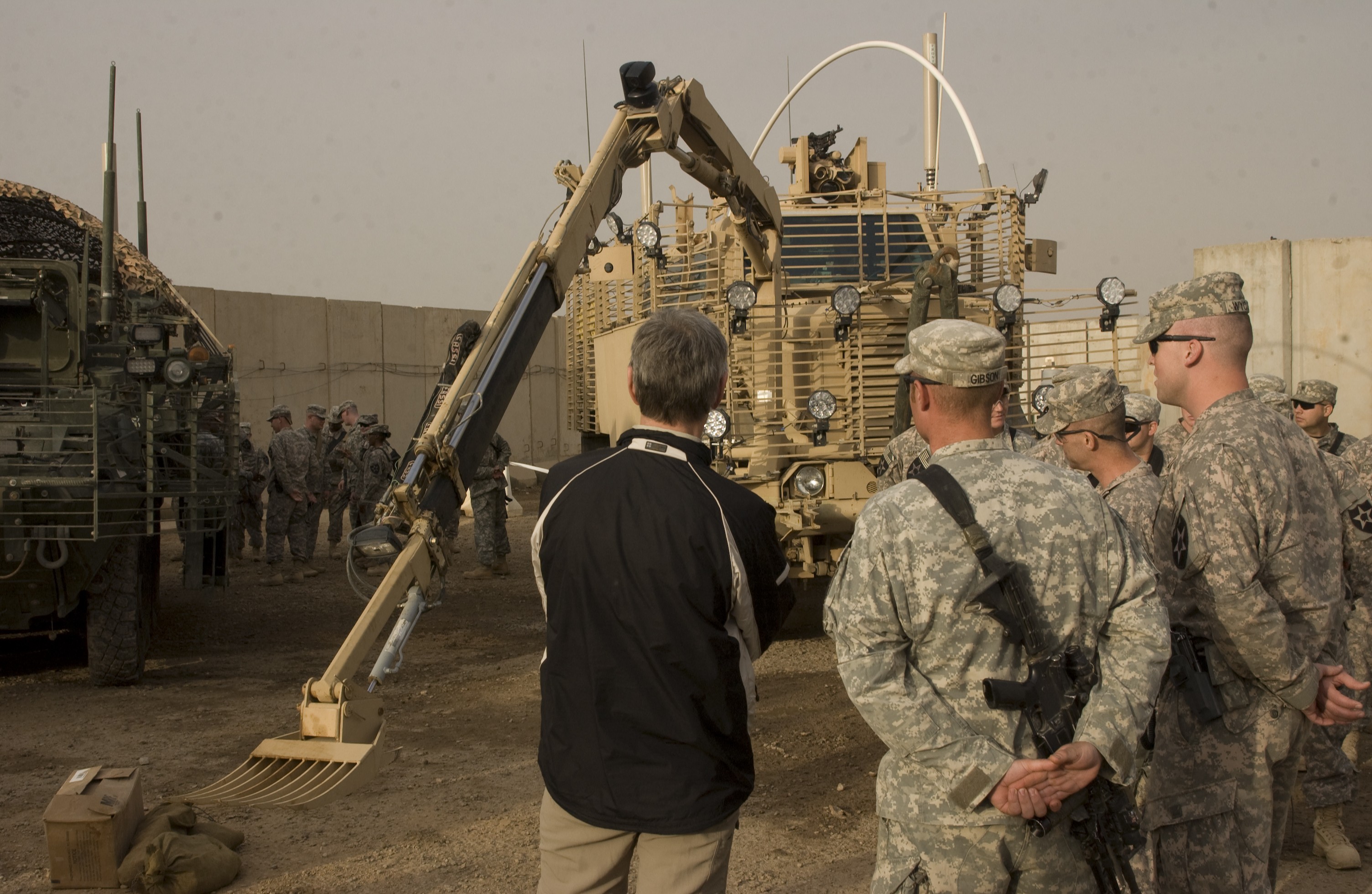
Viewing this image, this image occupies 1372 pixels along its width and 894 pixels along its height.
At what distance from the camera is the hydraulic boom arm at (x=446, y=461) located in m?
3.44

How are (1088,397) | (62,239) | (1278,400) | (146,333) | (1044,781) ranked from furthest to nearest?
(62,239) → (146,333) → (1278,400) → (1088,397) → (1044,781)

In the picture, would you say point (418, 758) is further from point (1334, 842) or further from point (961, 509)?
point (961, 509)

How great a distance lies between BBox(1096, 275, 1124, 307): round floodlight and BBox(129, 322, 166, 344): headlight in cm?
599

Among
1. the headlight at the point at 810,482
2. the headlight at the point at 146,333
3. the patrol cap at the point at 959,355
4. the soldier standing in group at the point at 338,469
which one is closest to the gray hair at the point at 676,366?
the patrol cap at the point at 959,355

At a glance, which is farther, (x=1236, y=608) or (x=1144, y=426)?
(x=1144, y=426)

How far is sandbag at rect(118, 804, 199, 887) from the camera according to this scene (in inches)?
156

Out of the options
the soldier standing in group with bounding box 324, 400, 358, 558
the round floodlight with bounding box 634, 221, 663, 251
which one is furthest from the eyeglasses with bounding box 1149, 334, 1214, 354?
the soldier standing in group with bounding box 324, 400, 358, 558

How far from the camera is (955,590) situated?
216 cm

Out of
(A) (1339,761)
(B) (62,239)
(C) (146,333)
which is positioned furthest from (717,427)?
(B) (62,239)

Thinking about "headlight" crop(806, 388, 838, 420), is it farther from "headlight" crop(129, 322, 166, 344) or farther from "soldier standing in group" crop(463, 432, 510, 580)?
"soldier standing in group" crop(463, 432, 510, 580)

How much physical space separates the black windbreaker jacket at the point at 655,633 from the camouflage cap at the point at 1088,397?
1.50 meters

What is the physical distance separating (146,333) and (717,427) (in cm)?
348

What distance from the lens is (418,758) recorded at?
559 cm

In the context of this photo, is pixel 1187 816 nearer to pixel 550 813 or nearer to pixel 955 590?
pixel 955 590
